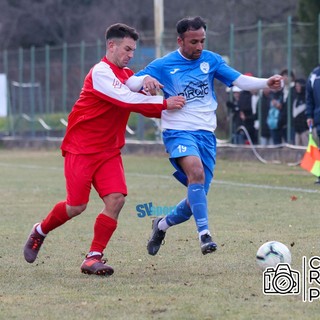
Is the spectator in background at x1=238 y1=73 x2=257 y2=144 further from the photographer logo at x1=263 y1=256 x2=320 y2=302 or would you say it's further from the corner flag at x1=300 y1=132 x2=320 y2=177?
the photographer logo at x1=263 y1=256 x2=320 y2=302

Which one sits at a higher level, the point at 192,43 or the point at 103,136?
the point at 192,43

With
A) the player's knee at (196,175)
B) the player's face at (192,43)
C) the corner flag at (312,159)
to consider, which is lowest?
the corner flag at (312,159)

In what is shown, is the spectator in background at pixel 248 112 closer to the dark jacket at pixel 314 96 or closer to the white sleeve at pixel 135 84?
the dark jacket at pixel 314 96

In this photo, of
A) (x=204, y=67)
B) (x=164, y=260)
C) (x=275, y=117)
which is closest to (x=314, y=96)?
(x=275, y=117)

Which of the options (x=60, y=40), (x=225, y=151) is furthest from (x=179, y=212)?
(x=60, y=40)

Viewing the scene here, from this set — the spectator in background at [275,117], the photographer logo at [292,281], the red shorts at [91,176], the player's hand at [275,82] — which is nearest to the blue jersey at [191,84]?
the player's hand at [275,82]

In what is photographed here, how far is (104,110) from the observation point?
7973 mm

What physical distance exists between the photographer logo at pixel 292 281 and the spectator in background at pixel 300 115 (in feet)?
44.3

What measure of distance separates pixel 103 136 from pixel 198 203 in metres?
0.94

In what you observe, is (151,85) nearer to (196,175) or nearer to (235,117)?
(196,175)

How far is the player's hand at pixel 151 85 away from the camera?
789 cm

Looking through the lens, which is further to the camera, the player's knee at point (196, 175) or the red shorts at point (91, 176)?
the player's knee at point (196, 175)

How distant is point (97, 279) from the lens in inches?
302

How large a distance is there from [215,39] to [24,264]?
644 inches
